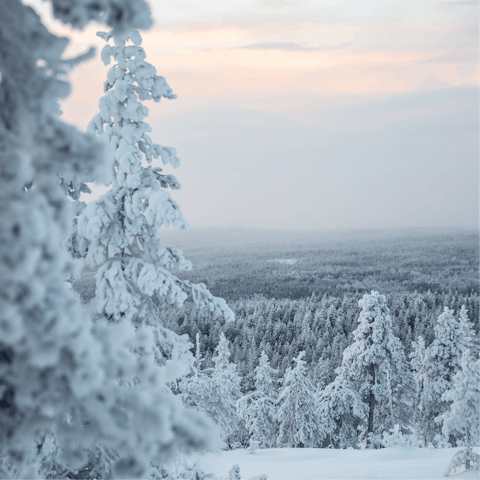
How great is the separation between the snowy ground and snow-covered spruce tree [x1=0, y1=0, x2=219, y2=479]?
14.3 meters

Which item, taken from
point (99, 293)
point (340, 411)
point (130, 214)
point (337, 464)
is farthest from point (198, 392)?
point (340, 411)

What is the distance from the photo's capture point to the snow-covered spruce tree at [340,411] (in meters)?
28.7

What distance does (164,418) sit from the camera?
2.25 meters

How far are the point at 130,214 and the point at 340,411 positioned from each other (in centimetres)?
2573

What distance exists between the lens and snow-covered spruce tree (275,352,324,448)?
2945 centimetres

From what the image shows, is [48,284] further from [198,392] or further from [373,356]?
[373,356]

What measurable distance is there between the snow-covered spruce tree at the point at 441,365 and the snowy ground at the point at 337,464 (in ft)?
44.3

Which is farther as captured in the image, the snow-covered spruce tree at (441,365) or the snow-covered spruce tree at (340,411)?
the snow-covered spruce tree at (441,365)

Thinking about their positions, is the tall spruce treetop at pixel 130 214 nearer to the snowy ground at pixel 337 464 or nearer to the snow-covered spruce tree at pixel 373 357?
the snowy ground at pixel 337 464

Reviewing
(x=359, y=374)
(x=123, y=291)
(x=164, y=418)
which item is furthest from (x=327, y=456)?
(x=164, y=418)

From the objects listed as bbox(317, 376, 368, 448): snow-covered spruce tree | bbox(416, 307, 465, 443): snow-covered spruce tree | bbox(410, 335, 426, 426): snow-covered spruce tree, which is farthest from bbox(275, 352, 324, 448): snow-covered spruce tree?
bbox(410, 335, 426, 426): snow-covered spruce tree

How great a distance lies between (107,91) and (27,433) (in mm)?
7733

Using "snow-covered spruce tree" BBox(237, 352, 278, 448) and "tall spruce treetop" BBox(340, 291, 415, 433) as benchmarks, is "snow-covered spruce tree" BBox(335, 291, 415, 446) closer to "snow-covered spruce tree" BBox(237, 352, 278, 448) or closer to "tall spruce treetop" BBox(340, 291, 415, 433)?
"tall spruce treetop" BBox(340, 291, 415, 433)

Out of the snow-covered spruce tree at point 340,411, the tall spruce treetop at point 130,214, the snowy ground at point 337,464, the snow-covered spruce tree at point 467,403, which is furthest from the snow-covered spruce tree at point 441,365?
the tall spruce treetop at point 130,214
